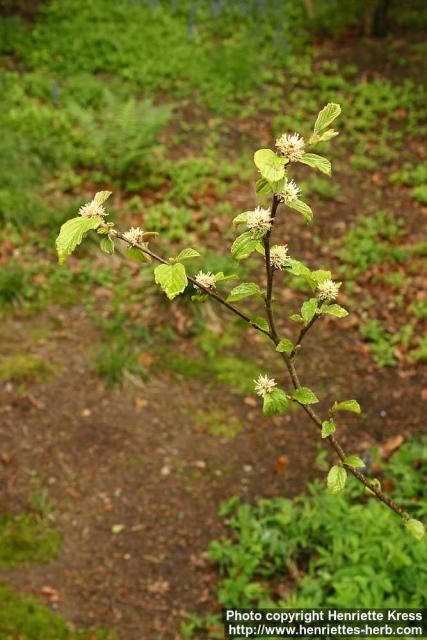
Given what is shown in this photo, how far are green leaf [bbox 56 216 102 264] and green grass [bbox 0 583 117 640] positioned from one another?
8.93 ft

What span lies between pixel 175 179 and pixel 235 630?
16.6 ft

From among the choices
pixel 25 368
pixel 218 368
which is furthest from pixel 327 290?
pixel 25 368

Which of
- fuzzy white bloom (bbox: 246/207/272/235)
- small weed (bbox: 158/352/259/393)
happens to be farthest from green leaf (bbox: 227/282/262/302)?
small weed (bbox: 158/352/259/393)

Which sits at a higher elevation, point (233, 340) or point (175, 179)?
point (175, 179)

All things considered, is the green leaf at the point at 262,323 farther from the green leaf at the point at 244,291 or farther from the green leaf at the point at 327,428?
the green leaf at the point at 327,428

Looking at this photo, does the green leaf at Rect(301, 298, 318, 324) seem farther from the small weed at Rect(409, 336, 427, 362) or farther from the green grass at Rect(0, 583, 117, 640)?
the small weed at Rect(409, 336, 427, 362)

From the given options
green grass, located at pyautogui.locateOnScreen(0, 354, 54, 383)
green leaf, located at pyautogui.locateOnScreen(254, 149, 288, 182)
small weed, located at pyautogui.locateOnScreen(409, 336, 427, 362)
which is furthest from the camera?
small weed, located at pyautogui.locateOnScreen(409, 336, 427, 362)

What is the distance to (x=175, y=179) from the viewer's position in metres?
6.74

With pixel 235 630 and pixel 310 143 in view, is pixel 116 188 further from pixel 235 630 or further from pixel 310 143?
pixel 310 143

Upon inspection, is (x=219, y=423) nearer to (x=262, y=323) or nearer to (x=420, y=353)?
(x=420, y=353)

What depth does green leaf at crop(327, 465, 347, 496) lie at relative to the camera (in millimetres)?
1581

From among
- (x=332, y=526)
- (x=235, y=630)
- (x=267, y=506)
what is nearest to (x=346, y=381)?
(x=267, y=506)

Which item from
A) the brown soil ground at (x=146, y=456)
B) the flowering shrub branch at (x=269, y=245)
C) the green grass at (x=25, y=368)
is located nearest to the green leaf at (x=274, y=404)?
the flowering shrub branch at (x=269, y=245)

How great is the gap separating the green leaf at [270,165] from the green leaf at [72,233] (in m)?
0.46
